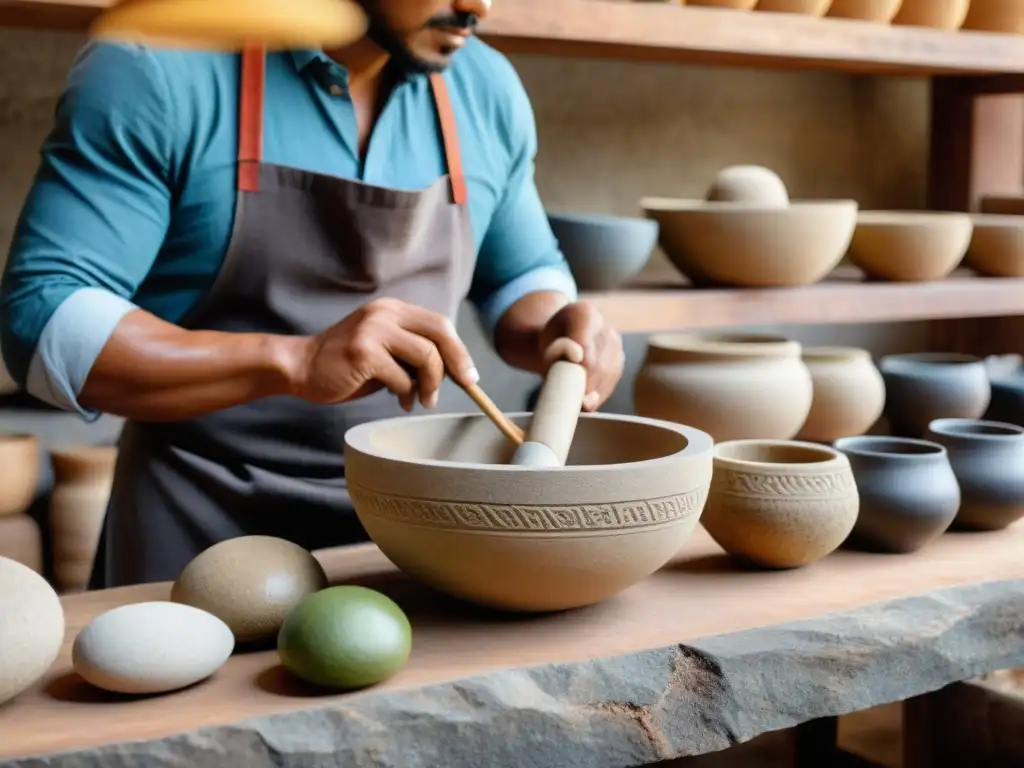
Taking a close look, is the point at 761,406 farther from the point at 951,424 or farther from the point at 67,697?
the point at 67,697

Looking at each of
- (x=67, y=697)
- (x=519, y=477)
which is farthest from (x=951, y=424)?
(x=67, y=697)

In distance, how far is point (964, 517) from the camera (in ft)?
4.82

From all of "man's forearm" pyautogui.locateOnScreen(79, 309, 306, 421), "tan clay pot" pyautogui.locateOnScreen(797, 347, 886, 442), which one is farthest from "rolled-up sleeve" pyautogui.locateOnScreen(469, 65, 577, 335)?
"tan clay pot" pyautogui.locateOnScreen(797, 347, 886, 442)

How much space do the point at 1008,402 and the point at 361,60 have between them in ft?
4.39

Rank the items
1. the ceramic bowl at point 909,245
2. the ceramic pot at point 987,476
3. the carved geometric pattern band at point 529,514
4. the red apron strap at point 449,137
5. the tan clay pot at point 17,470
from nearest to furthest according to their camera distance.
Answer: the carved geometric pattern band at point 529,514
the ceramic pot at point 987,476
the red apron strap at point 449,137
the tan clay pot at point 17,470
the ceramic bowl at point 909,245

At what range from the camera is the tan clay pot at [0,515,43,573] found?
2.45m

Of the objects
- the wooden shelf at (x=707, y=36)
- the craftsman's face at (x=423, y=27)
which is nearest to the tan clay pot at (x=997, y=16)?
the wooden shelf at (x=707, y=36)

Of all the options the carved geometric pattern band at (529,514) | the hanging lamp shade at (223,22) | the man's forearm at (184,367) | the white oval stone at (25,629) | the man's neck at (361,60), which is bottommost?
the white oval stone at (25,629)

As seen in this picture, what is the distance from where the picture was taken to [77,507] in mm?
2482

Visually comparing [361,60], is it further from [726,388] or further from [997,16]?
[997,16]

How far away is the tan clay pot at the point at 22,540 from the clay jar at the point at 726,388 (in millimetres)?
1332

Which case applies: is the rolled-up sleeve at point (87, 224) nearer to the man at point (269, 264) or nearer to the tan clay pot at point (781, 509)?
the man at point (269, 264)

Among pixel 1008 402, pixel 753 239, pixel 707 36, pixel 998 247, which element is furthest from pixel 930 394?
pixel 707 36

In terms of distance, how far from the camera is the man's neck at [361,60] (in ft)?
5.06
